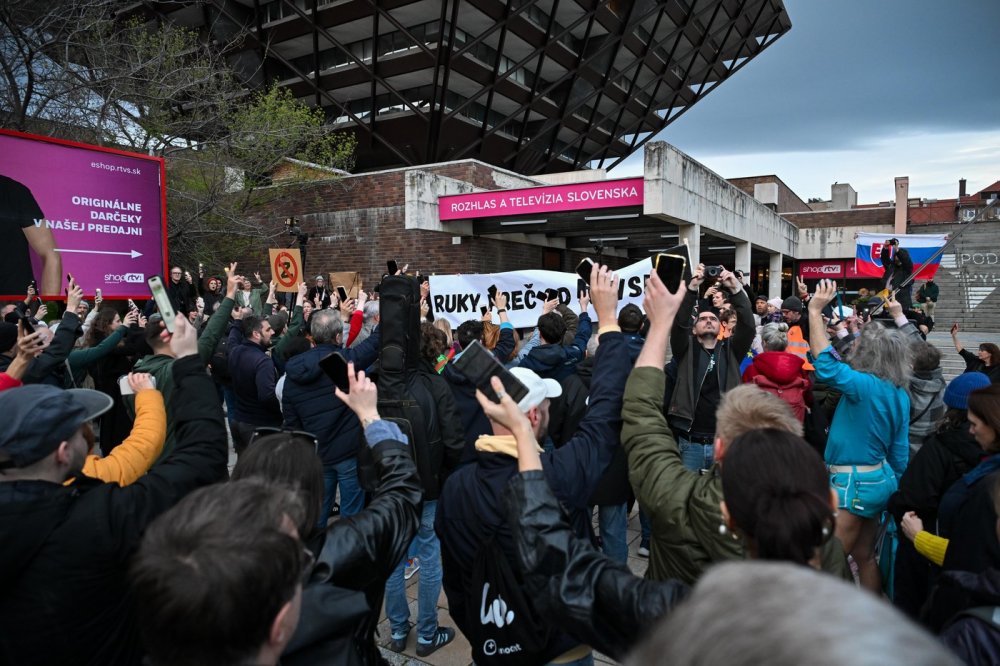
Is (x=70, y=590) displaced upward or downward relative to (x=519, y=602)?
upward

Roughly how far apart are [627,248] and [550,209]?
11.6m

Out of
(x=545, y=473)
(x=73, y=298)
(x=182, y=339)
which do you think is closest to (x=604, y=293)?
(x=545, y=473)

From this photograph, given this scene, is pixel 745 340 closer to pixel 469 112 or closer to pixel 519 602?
pixel 519 602

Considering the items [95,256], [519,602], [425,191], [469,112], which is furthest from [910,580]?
[469,112]

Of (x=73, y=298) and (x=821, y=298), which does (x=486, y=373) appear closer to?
(x=821, y=298)

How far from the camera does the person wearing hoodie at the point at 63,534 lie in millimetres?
1604

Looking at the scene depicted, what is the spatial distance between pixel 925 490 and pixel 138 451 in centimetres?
364

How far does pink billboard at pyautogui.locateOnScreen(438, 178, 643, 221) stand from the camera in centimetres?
1230

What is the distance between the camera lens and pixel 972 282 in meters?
26.2

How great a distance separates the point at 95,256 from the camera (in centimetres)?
823

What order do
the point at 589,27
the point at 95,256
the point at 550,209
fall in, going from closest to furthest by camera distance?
the point at 95,256 → the point at 550,209 → the point at 589,27

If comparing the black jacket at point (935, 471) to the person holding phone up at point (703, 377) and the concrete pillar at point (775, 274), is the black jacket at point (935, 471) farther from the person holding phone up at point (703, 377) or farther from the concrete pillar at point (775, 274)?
the concrete pillar at point (775, 274)

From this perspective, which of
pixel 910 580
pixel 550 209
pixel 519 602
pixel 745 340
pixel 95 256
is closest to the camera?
pixel 519 602

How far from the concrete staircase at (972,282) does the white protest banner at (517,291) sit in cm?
2148
